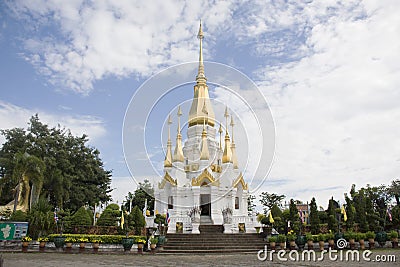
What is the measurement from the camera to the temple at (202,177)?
96.1ft

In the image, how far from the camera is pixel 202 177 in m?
30.3

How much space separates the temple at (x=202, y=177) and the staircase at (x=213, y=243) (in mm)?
2724

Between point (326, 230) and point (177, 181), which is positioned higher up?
point (177, 181)

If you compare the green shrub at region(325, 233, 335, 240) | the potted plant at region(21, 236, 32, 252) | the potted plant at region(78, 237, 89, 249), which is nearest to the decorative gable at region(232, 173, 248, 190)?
the green shrub at region(325, 233, 335, 240)

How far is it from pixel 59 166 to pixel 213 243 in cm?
1739

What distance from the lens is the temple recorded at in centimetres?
2928

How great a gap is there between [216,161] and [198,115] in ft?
17.0

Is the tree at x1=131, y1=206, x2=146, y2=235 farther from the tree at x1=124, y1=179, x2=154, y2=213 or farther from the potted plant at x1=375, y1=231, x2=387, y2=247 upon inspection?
the tree at x1=124, y1=179, x2=154, y2=213

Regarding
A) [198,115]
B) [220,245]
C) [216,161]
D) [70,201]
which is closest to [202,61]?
[198,115]

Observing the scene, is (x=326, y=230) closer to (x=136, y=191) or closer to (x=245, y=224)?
(x=245, y=224)

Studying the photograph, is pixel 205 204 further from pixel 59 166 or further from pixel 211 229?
pixel 59 166

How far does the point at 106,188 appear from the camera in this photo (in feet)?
122

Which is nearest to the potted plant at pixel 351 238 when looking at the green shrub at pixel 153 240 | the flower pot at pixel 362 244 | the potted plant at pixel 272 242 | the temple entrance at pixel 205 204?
the flower pot at pixel 362 244

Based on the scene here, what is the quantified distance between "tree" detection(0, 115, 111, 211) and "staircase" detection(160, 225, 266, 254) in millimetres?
12793
